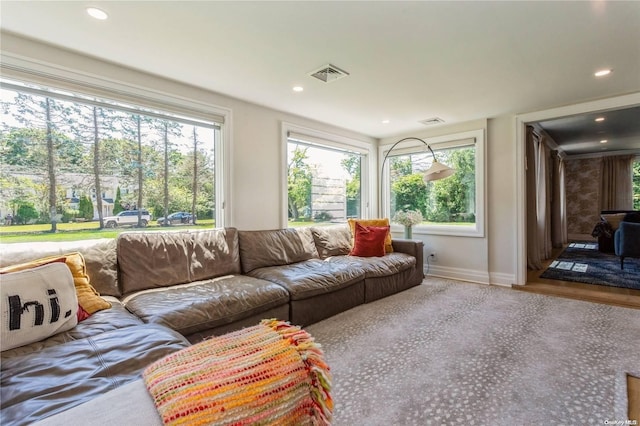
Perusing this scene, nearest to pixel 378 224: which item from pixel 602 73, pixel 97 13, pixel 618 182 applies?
pixel 602 73

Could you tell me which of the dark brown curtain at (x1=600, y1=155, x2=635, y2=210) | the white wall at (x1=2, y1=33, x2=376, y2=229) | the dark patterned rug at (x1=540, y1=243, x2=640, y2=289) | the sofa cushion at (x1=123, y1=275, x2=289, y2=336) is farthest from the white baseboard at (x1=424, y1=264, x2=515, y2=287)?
the dark brown curtain at (x1=600, y1=155, x2=635, y2=210)

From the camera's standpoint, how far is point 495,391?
1712 millimetres

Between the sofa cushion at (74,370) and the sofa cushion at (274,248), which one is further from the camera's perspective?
the sofa cushion at (274,248)

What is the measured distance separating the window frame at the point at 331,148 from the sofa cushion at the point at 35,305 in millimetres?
2345

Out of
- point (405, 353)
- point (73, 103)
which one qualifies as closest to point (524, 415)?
point (405, 353)

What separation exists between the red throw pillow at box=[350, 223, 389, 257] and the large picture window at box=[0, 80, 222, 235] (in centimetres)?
176

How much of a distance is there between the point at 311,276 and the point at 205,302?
1.01 meters

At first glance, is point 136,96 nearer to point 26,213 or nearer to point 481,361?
point 26,213

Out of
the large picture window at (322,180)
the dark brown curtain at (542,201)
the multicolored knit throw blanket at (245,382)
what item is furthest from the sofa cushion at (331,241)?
the dark brown curtain at (542,201)

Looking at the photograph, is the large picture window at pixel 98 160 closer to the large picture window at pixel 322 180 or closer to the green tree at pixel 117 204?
the green tree at pixel 117 204

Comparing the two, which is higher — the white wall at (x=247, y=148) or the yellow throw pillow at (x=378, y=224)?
the white wall at (x=247, y=148)

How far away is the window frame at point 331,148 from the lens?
3.73 m

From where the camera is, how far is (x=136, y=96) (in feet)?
8.56

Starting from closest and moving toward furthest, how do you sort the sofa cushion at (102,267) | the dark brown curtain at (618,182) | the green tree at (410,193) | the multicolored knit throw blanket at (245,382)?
the multicolored knit throw blanket at (245,382)
the sofa cushion at (102,267)
the green tree at (410,193)
the dark brown curtain at (618,182)
